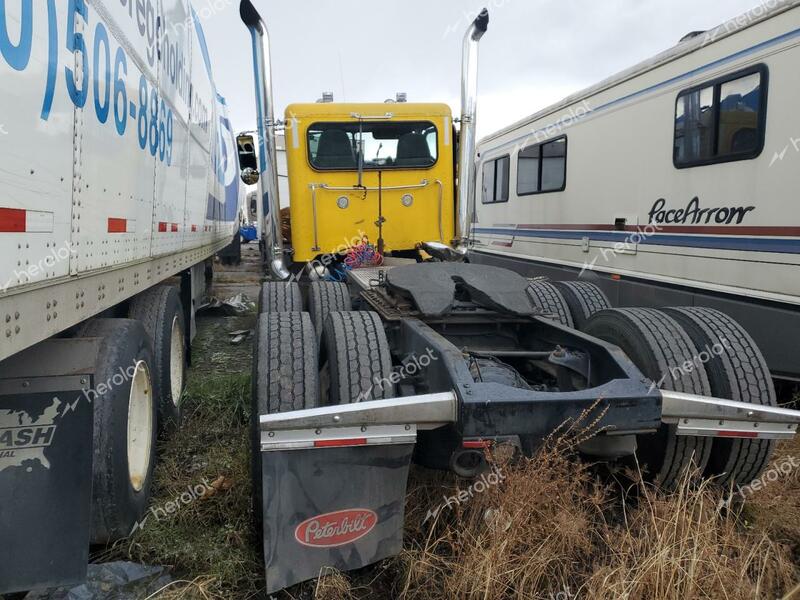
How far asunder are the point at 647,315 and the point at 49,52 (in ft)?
9.41

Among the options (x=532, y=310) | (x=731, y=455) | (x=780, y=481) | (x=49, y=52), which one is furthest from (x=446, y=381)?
(x=780, y=481)

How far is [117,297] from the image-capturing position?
2719 millimetres

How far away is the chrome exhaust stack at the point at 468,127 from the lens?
5711 mm

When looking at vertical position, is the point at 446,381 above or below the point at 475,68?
below

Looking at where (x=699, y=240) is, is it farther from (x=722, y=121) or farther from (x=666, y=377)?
(x=666, y=377)

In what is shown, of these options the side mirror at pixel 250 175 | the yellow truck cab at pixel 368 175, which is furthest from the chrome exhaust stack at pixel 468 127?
the side mirror at pixel 250 175

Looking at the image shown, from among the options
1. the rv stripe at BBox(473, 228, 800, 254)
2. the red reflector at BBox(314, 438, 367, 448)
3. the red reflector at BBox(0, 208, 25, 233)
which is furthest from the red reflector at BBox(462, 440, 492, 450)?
the rv stripe at BBox(473, 228, 800, 254)

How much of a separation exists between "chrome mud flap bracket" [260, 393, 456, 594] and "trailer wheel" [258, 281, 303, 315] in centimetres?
233

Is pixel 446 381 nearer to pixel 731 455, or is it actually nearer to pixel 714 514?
pixel 714 514

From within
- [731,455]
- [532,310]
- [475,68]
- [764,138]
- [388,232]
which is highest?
[475,68]

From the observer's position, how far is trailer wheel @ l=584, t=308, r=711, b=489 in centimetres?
279

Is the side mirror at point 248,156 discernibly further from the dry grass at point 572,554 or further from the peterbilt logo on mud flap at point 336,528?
the dry grass at point 572,554

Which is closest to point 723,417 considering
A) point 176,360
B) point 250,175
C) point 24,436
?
point 24,436

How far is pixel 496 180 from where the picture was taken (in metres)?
10.2
